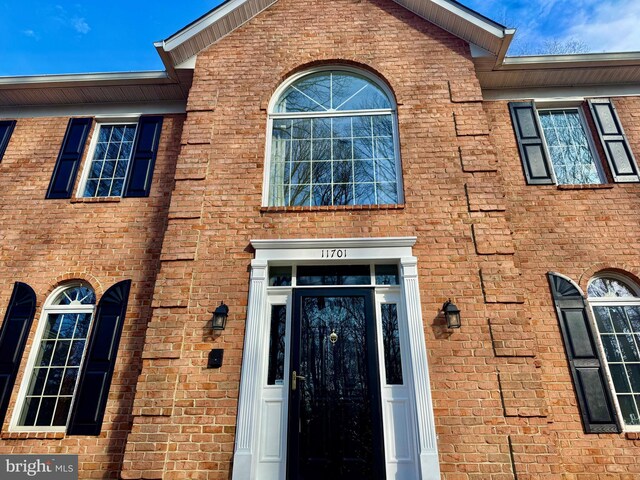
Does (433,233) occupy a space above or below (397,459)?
above

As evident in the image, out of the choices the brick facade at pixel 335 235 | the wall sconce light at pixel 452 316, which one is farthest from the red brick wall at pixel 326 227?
the wall sconce light at pixel 452 316

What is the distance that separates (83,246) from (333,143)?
4.02 metres

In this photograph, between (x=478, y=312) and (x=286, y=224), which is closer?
(x=478, y=312)

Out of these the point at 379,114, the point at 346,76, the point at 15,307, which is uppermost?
the point at 346,76

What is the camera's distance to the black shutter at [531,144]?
19.5 feet

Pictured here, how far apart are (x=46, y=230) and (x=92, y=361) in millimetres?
2290

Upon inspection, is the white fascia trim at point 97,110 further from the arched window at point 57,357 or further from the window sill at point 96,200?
the arched window at point 57,357

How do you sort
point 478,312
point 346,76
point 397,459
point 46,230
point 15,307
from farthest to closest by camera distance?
point 346,76 → point 46,230 → point 15,307 → point 478,312 → point 397,459

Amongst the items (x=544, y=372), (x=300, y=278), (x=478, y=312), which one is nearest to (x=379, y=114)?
(x=300, y=278)

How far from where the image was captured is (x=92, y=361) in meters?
5.13

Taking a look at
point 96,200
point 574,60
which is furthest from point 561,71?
point 96,200

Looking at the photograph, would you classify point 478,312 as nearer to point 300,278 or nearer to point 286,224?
point 300,278

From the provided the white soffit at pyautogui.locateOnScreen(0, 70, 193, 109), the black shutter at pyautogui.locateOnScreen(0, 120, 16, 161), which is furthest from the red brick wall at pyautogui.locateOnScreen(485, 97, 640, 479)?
the black shutter at pyautogui.locateOnScreen(0, 120, 16, 161)

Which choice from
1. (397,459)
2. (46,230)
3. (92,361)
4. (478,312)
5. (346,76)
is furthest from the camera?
(346,76)
